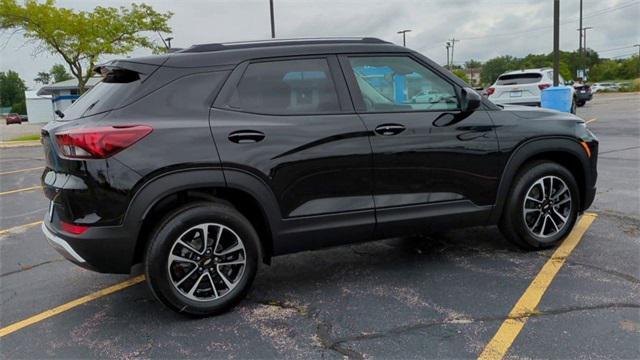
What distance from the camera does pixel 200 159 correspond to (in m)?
3.35

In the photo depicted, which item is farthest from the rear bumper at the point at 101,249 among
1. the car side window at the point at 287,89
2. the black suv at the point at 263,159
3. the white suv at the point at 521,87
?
the white suv at the point at 521,87

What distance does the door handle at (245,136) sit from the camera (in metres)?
3.45

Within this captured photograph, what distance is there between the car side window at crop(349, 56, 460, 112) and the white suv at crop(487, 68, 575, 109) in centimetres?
1124

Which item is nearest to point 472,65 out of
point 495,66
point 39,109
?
point 495,66

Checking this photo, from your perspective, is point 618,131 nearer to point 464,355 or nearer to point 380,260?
point 380,260

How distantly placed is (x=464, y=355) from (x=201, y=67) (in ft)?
7.98

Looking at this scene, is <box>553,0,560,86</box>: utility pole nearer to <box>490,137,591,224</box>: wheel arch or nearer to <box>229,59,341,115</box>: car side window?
<box>490,137,591,224</box>: wheel arch

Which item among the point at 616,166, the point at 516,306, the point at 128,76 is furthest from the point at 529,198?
the point at 616,166

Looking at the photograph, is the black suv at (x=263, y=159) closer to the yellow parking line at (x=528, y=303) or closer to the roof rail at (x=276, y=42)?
the roof rail at (x=276, y=42)

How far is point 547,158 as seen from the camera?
4.57m

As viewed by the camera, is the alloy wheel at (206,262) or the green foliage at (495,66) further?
the green foliage at (495,66)

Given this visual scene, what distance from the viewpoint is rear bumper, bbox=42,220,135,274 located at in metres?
3.22

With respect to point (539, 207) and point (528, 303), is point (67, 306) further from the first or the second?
point (539, 207)

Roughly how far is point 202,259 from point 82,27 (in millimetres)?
25027
